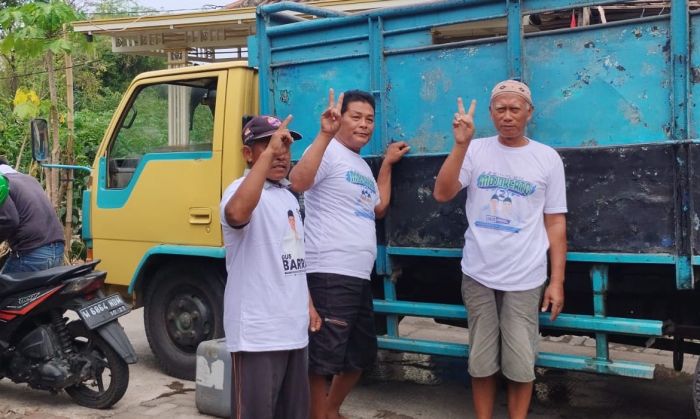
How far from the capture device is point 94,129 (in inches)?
431

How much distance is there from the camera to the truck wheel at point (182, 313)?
463 cm

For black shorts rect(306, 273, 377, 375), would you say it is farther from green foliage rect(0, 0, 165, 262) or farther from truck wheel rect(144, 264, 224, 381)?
green foliage rect(0, 0, 165, 262)

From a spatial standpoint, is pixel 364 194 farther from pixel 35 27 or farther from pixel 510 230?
pixel 35 27

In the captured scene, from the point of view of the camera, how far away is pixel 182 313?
189 inches

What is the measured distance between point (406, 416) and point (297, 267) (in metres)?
1.82

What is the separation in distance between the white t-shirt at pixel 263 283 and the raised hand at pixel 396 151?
122 centimetres

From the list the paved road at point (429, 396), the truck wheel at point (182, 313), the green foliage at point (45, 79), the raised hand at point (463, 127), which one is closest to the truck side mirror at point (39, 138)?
the truck wheel at point (182, 313)

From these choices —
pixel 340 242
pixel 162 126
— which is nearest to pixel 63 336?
pixel 162 126

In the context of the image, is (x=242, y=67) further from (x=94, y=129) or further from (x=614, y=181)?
(x=94, y=129)

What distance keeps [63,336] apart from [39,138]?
4.43ft

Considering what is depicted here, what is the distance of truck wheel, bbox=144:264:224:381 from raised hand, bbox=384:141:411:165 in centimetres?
143

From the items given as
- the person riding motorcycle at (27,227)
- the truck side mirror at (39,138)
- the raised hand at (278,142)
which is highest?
the truck side mirror at (39,138)

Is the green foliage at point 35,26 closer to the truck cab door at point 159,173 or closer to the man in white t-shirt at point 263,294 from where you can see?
the truck cab door at point 159,173

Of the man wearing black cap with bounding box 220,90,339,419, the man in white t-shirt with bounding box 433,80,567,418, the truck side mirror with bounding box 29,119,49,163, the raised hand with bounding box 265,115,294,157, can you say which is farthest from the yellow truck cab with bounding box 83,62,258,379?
the raised hand with bounding box 265,115,294,157
